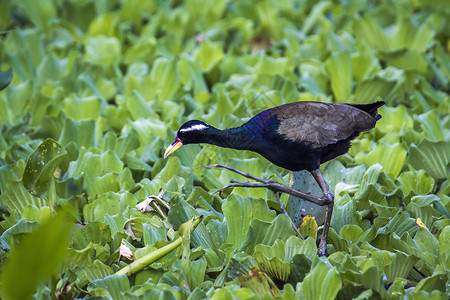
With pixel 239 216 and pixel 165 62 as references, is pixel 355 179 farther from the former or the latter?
pixel 165 62

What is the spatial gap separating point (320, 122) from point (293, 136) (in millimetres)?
130

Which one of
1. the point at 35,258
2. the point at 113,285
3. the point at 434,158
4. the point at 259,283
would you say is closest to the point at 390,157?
the point at 434,158

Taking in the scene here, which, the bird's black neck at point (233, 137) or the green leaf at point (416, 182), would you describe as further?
the green leaf at point (416, 182)

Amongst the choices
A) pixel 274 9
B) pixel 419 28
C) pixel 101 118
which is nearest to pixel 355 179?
pixel 101 118

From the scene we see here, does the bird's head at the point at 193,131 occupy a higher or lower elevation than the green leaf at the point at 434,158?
higher

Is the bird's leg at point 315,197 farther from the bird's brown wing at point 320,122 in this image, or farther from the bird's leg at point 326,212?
the bird's brown wing at point 320,122

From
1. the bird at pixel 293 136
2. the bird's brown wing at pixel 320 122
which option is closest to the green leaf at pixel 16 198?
the bird at pixel 293 136

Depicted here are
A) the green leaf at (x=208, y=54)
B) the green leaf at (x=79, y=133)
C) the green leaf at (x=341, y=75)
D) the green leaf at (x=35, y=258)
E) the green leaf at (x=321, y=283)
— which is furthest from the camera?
the green leaf at (x=208, y=54)

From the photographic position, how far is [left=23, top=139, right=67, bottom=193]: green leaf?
2.39m

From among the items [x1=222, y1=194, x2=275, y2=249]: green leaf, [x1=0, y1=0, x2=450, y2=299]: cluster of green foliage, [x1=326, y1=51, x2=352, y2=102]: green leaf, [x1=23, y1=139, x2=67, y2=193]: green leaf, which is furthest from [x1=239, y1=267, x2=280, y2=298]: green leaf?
[x1=326, y1=51, x2=352, y2=102]: green leaf

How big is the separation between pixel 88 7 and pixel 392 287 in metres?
3.40

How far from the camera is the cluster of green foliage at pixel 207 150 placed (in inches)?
76.9

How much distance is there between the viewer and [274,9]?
4594 millimetres

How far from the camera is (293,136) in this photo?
2.17 metres
